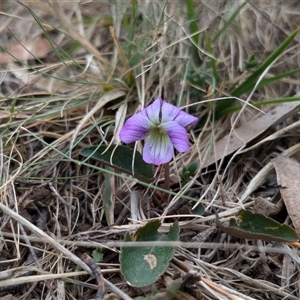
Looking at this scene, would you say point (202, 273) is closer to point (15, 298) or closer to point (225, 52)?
point (15, 298)

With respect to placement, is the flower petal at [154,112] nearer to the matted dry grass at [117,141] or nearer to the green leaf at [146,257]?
the matted dry grass at [117,141]

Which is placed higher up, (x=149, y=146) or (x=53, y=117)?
(x=149, y=146)

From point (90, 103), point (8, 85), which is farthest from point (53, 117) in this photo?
point (8, 85)

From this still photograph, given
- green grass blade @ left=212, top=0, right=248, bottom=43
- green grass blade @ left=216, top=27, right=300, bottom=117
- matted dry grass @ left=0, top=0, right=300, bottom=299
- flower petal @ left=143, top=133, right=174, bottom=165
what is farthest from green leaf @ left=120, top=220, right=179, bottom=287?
green grass blade @ left=212, top=0, right=248, bottom=43

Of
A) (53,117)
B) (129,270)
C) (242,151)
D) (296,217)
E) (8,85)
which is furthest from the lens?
(8,85)

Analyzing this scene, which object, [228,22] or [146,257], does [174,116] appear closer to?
[146,257]

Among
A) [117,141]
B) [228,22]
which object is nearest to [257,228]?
[117,141]
